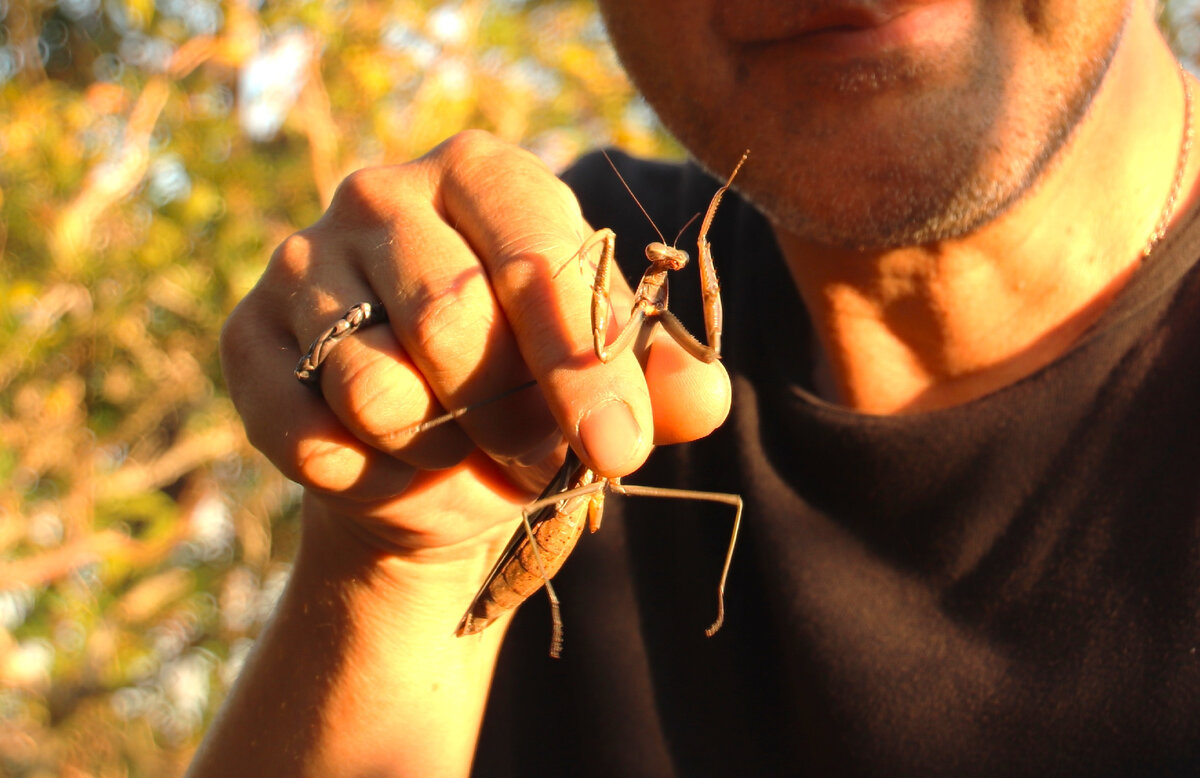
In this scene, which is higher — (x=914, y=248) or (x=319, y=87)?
(x=319, y=87)

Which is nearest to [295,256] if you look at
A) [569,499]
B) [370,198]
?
[370,198]

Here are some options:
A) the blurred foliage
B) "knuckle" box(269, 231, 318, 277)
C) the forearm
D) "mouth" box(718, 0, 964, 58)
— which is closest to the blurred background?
the blurred foliage

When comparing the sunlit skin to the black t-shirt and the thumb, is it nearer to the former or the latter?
the black t-shirt

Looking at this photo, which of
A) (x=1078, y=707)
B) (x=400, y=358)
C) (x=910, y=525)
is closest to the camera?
(x=400, y=358)

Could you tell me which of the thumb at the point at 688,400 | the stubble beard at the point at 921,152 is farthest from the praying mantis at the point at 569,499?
the stubble beard at the point at 921,152

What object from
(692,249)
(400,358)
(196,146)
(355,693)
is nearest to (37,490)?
(196,146)

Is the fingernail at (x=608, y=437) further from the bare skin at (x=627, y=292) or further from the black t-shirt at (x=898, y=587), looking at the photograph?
the black t-shirt at (x=898, y=587)

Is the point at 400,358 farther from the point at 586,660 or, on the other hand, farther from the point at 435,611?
the point at 586,660
